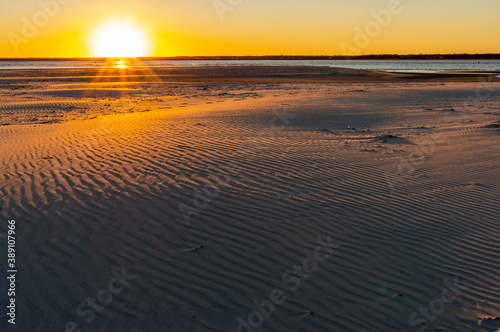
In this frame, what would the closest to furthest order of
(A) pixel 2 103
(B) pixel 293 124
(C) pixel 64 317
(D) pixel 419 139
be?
(C) pixel 64 317 → (D) pixel 419 139 → (B) pixel 293 124 → (A) pixel 2 103

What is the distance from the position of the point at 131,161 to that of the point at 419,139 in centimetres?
685

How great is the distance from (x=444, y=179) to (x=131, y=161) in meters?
5.56

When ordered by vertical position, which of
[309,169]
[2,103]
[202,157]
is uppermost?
[2,103]

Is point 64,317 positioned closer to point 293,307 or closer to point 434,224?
point 293,307

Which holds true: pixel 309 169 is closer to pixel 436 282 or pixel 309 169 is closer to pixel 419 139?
pixel 436 282

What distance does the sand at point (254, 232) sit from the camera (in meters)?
3.36

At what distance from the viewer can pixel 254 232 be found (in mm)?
4633

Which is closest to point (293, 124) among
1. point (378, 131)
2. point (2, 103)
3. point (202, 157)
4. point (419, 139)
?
point (378, 131)

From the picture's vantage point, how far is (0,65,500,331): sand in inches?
132

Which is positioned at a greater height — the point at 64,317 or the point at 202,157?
the point at 202,157

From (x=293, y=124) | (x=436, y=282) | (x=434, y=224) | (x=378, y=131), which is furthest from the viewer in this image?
(x=293, y=124)

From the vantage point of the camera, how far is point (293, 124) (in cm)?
1206

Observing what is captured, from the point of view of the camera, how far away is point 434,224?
4973 millimetres

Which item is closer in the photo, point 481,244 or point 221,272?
point 221,272
